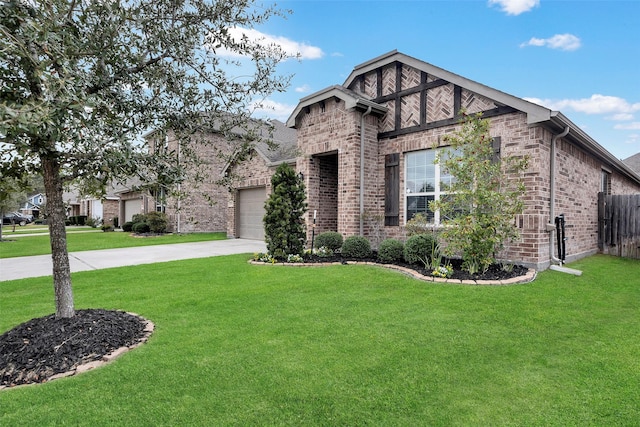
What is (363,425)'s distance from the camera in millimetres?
2119

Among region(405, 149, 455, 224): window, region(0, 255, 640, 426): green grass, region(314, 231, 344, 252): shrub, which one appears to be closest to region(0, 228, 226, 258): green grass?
region(0, 255, 640, 426): green grass

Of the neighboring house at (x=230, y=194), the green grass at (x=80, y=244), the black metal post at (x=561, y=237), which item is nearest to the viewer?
the neighboring house at (x=230, y=194)

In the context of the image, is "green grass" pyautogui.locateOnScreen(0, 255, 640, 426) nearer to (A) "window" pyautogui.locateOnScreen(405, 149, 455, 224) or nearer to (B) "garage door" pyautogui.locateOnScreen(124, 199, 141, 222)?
(A) "window" pyautogui.locateOnScreen(405, 149, 455, 224)

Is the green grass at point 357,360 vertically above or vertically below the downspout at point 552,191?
below

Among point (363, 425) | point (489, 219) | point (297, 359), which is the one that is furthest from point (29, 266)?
point (489, 219)

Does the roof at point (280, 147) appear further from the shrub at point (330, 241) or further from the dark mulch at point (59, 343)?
the dark mulch at point (59, 343)

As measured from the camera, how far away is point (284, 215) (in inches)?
330

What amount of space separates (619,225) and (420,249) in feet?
23.3

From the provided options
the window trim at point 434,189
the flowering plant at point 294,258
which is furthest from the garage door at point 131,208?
the window trim at point 434,189

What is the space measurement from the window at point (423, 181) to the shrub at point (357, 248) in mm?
1535

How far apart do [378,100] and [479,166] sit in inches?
171

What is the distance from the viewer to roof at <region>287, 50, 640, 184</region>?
6.71 m

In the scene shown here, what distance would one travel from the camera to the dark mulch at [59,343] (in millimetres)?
2820

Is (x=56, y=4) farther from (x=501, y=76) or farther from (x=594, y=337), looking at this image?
(x=501, y=76)
